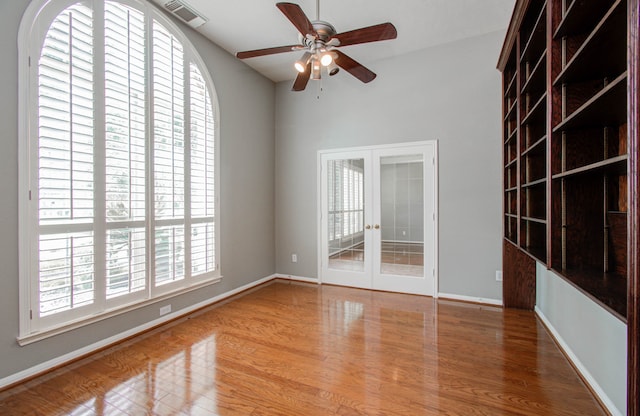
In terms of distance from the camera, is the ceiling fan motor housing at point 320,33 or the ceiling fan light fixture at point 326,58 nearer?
the ceiling fan motor housing at point 320,33

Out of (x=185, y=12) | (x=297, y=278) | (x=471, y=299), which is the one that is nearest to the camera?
(x=185, y=12)

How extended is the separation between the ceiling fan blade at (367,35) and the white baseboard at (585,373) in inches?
108

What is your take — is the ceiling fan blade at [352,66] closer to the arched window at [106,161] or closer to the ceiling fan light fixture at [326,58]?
the ceiling fan light fixture at [326,58]

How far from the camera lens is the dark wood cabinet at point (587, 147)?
986 millimetres

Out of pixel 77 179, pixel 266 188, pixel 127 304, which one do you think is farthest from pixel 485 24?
pixel 127 304

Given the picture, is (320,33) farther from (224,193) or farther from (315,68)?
(224,193)

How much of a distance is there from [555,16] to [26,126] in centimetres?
346

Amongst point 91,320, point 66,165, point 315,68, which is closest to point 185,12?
point 315,68

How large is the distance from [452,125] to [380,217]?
151cm

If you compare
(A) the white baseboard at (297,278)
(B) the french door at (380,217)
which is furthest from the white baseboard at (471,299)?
(A) the white baseboard at (297,278)

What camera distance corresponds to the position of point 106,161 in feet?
8.33

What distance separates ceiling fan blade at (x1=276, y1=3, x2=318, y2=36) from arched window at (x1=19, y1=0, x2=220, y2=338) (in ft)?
5.55

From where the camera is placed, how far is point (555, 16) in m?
1.64

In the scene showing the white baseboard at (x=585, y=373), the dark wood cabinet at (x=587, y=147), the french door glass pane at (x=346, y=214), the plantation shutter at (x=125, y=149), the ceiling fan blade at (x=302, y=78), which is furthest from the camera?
the french door glass pane at (x=346, y=214)
